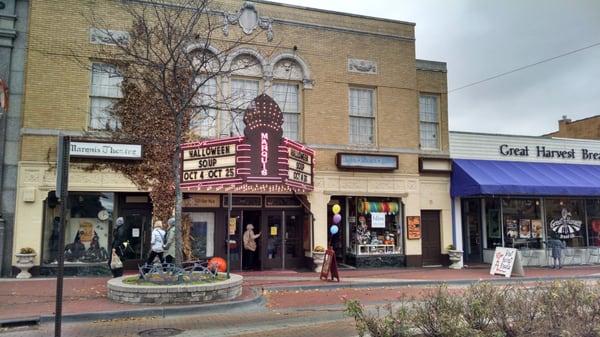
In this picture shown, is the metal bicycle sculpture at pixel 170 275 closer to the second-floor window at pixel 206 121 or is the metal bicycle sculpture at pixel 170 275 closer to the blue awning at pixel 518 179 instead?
the second-floor window at pixel 206 121

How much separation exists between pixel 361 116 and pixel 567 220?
35.7ft

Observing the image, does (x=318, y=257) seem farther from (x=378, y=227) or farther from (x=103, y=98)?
(x=103, y=98)

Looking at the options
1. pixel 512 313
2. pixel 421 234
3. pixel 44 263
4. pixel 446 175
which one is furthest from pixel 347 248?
pixel 512 313

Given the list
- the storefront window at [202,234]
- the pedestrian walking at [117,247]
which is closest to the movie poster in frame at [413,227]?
the storefront window at [202,234]

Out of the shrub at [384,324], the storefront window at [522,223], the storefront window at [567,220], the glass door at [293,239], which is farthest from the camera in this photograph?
the storefront window at [567,220]

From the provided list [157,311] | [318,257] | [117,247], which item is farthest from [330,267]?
[117,247]

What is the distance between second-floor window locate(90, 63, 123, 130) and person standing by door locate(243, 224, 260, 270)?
5783 mm

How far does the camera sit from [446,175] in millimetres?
20734

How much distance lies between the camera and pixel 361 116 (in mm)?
19703

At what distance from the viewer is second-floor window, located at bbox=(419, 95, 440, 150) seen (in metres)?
20.9

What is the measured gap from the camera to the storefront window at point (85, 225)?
53.5 ft

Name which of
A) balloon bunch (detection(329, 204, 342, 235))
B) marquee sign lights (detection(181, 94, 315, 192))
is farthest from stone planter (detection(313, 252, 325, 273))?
marquee sign lights (detection(181, 94, 315, 192))

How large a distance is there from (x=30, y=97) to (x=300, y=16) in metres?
9.77

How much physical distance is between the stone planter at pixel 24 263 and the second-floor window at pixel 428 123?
14.9 metres
